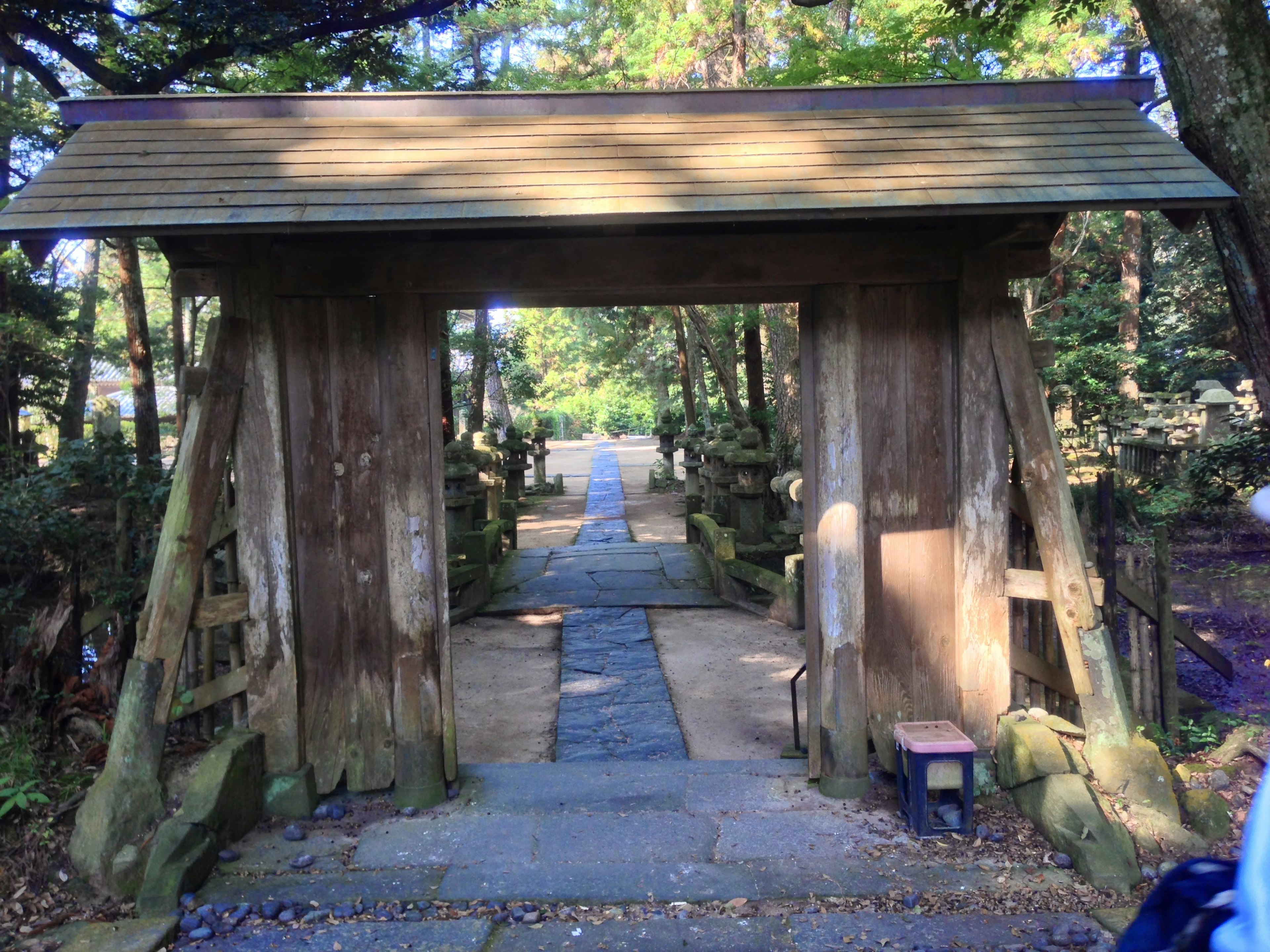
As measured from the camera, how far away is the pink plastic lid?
14.7ft

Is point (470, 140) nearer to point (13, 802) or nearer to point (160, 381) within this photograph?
point (13, 802)

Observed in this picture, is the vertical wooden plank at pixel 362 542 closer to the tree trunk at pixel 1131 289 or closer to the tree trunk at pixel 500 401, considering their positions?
the tree trunk at pixel 1131 289

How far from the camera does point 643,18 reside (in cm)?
1875

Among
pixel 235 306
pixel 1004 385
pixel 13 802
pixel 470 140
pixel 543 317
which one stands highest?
pixel 543 317

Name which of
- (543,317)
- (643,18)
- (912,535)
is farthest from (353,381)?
(543,317)

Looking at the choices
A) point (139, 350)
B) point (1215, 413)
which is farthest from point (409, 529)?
point (1215, 413)

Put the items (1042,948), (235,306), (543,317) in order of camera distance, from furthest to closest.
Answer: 1. (543,317)
2. (235,306)
3. (1042,948)

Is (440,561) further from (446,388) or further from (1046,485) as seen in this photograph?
(446,388)

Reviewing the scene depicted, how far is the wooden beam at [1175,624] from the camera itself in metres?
5.44

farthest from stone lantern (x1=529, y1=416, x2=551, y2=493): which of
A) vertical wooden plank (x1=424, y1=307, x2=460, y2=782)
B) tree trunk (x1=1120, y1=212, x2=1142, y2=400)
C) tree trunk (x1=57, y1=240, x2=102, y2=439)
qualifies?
vertical wooden plank (x1=424, y1=307, x2=460, y2=782)

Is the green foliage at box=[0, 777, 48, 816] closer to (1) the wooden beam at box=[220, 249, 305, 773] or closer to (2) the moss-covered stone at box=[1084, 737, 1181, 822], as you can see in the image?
(1) the wooden beam at box=[220, 249, 305, 773]

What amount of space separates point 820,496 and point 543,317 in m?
40.8

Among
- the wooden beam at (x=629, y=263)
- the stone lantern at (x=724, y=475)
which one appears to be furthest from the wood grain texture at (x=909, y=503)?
the stone lantern at (x=724, y=475)

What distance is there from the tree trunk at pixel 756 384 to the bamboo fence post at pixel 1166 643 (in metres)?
11.0
